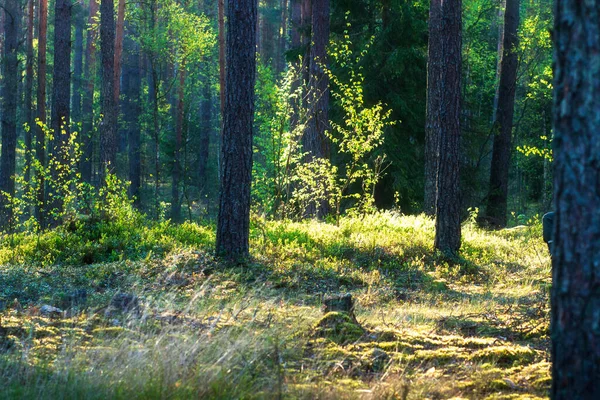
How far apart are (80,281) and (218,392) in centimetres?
663

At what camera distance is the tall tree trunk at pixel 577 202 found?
10.4 feet

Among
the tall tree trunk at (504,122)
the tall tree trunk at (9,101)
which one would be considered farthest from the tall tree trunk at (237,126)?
the tall tree trunk at (9,101)

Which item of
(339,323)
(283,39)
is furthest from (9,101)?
(283,39)

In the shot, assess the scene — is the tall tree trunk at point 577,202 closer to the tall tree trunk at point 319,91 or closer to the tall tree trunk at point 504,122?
the tall tree trunk at point 319,91

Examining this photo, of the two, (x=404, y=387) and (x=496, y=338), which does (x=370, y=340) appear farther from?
(x=404, y=387)

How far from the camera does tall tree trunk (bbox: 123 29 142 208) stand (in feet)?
112

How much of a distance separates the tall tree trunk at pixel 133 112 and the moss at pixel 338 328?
91.1 ft

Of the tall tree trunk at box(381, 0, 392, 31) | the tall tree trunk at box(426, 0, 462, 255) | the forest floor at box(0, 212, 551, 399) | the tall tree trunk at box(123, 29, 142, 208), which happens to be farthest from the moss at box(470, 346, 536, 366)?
the tall tree trunk at box(123, 29, 142, 208)

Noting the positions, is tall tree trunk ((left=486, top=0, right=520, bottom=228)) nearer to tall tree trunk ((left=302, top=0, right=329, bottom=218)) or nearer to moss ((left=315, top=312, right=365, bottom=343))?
tall tree trunk ((left=302, top=0, right=329, bottom=218))

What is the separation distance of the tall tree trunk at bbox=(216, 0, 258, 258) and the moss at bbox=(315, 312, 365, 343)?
537cm

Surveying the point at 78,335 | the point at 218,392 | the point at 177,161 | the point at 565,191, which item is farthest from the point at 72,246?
the point at 177,161

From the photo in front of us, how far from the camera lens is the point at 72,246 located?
1282 centimetres

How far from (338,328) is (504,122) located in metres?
16.7

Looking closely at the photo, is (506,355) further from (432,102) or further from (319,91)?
(319,91)
